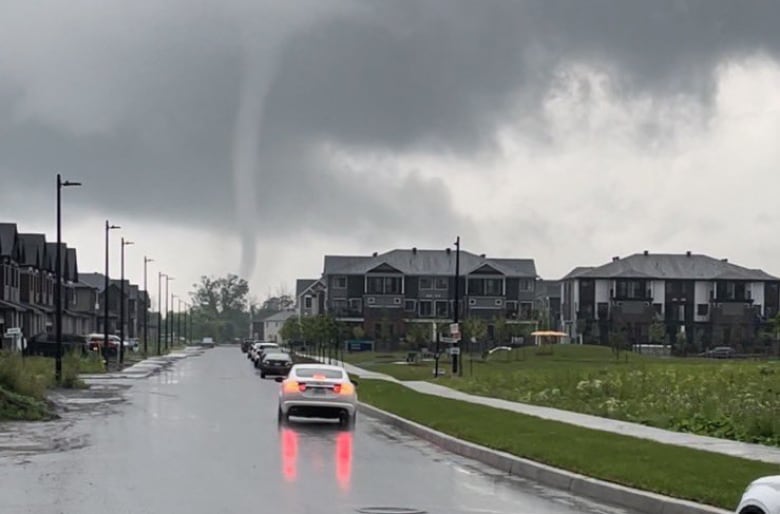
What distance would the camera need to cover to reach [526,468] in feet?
58.5

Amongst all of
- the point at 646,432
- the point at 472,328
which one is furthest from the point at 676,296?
the point at 646,432

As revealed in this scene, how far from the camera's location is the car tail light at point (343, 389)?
2750 cm

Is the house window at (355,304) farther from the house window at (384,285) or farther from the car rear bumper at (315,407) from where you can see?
the car rear bumper at (315,407)

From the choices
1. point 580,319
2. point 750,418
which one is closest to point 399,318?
point 580,319

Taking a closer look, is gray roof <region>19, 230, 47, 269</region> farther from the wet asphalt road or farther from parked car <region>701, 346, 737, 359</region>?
the wet asphalt road

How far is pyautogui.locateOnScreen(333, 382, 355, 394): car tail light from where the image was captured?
27503mm

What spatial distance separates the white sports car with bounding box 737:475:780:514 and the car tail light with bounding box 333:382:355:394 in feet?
61.4

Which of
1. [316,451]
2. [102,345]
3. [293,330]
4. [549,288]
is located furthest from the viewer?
[549,288]

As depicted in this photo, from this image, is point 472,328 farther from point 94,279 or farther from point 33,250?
point 94,279

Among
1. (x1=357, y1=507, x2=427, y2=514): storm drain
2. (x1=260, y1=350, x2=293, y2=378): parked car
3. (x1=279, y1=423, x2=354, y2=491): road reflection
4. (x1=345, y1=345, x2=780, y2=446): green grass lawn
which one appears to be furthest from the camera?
(x1=260, y1=350, x2=293, y2=378): parked car

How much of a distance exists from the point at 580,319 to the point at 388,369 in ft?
203

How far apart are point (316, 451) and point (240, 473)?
392 centimetres

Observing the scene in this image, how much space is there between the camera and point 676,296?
125 meters

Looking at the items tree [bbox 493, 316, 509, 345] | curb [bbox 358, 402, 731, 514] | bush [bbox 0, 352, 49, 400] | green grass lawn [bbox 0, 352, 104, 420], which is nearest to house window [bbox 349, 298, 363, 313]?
tree [bbox 493, 316, 509, 345]
